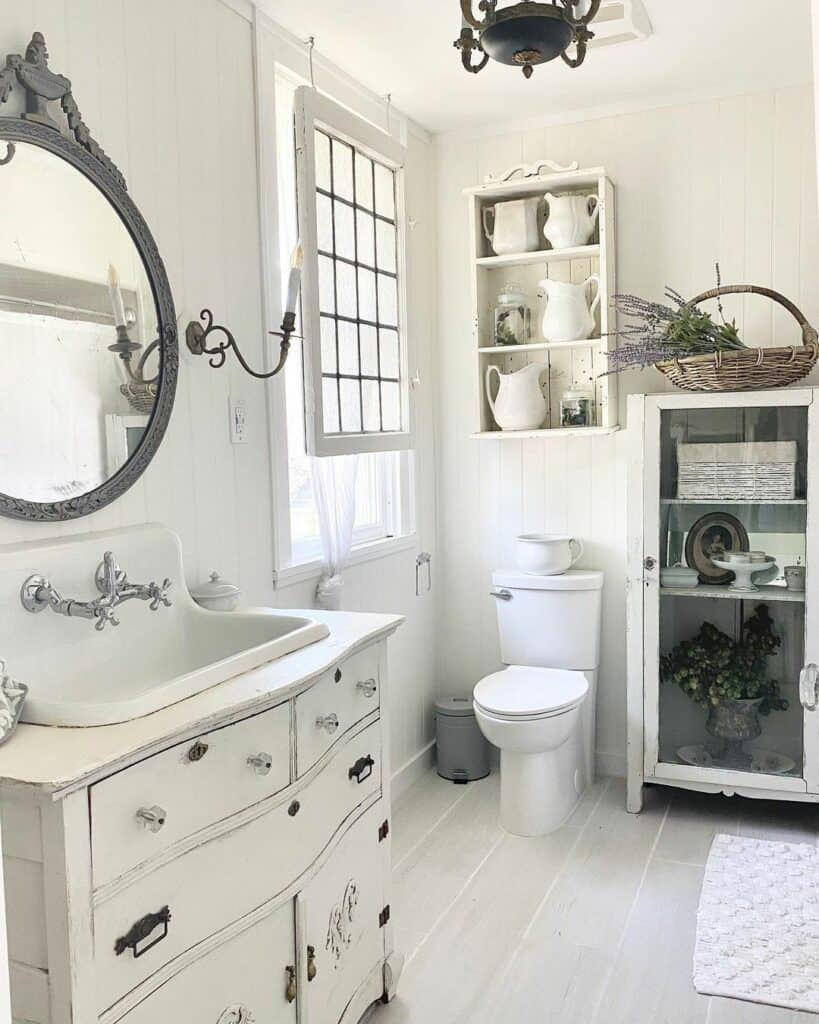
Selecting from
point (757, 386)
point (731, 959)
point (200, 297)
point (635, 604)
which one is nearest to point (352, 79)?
point (200, 297)

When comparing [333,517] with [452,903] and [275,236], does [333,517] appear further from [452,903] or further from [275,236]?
[452,903]

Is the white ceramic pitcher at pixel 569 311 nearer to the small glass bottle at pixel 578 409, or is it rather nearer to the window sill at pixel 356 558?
the small glass bottle at pixel 578 409

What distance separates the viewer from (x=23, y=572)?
1.66 meters

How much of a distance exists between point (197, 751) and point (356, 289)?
5.27 ft

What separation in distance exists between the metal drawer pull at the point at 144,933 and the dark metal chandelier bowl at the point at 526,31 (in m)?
1.47

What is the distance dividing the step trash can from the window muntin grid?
117 cm

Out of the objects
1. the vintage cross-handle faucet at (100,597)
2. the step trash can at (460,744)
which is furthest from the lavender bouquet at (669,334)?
the vintage cross-handle faucet at (100,597)

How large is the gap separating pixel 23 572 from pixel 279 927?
2.57 feet

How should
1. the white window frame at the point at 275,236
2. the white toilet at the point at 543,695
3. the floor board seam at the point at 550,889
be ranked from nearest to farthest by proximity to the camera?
the floor board seam at the point at 550,889 → the white window frame at the point at 275,236 → the white toilet at the point at 543,695

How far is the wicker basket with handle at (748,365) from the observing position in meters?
2.86

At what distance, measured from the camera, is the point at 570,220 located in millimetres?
3230

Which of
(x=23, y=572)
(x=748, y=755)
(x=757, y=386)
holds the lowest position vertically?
(x=748, y=755)

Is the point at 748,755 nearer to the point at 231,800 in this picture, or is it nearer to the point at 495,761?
the point at 495,761

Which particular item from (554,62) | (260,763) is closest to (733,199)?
(554,62)
